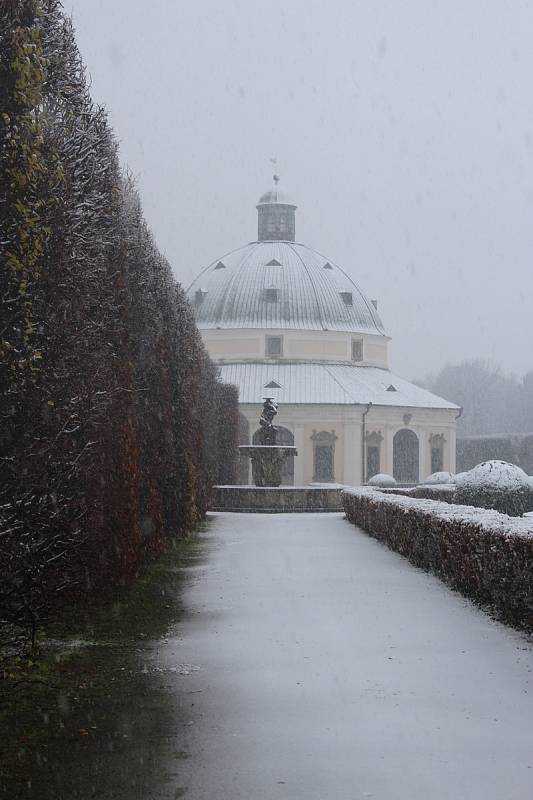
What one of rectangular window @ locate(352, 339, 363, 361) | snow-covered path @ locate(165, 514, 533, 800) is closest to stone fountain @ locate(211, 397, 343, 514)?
snow-covered path @ locate(165, 514, 533, 800)

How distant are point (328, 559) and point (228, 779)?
1093cm

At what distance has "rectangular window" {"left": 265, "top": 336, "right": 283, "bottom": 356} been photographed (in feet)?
216

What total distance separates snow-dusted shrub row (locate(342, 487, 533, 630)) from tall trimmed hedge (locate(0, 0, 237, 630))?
383 cm

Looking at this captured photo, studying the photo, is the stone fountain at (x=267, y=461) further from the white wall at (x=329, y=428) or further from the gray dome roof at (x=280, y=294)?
the gray dome roof at (x=280, y=294)

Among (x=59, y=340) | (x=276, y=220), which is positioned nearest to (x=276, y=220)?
(x=276, y=220)

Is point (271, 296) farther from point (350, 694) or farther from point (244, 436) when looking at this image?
point (350, 694)

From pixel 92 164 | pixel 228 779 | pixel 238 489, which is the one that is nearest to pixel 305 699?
pixel 228 779

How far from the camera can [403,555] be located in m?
16.6

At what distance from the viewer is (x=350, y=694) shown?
6.59 m

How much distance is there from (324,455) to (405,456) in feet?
20.8

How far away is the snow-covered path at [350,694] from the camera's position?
4.87 m

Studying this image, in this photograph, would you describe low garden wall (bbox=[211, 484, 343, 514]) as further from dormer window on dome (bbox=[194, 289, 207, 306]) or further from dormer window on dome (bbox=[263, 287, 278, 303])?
dormer window on dome (bbox=[194, 289, 207, 306])

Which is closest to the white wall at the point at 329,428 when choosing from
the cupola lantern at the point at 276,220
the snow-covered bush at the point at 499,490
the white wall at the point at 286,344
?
the white wall at the point at 286,344

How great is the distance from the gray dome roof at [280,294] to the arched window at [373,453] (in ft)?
27.8
